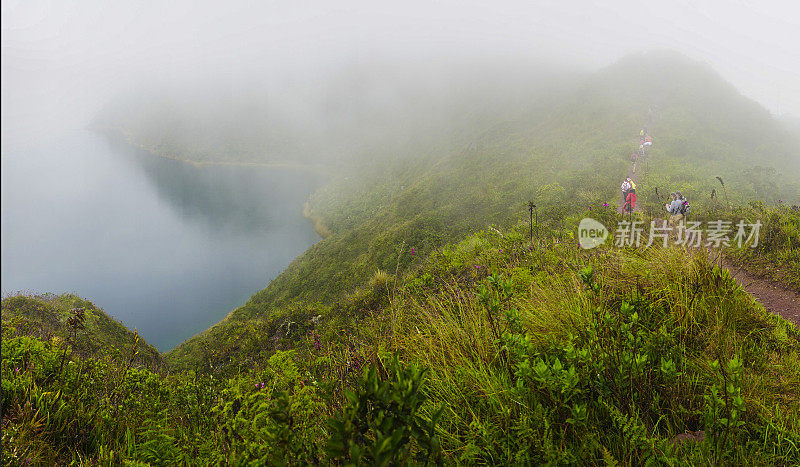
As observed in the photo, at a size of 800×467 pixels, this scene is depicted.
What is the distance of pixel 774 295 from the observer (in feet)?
19.8

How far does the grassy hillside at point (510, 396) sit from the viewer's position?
1.68 meters

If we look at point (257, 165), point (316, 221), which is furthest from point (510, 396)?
point (257, 165)

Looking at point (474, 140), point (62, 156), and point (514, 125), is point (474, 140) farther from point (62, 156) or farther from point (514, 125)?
point (62, 156)

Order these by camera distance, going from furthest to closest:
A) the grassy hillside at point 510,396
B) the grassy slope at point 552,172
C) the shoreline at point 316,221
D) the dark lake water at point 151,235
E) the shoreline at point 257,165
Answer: the shoreline at point 257,165 < the shoreline at point 316,221 < the dark lake water at point 151,235 < the grassy slope at point 552,172 < the grassy hillside at point 510,396

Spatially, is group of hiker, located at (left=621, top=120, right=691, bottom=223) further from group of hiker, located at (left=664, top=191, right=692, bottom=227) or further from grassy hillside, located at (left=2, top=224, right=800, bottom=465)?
grassy hillside, located at (left=2, top=224, right=800, bottom=465)

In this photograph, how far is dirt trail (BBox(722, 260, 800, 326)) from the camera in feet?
17.6

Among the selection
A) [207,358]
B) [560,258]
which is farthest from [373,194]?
[560,258]

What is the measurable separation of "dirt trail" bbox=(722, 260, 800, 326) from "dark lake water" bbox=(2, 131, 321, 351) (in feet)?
94.3

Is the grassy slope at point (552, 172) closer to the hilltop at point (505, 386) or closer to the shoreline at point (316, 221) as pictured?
the shoreline at point (316, 221)

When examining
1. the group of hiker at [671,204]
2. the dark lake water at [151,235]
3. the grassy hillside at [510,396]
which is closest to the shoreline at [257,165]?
the dark lake water at [151,235]

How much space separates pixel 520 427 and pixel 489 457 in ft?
1.11

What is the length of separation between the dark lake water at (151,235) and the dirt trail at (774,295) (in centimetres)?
2874

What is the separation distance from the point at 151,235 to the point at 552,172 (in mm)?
66629

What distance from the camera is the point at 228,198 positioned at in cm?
7638
